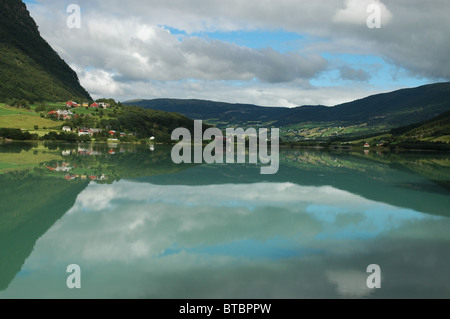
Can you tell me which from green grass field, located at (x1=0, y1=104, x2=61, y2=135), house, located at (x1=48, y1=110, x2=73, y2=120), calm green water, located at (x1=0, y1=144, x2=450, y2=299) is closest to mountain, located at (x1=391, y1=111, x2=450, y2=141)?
calm green water, located at (x1=0, y1=144, x2=450, y2=299)

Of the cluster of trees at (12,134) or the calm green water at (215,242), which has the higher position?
the cluster of trees at (12,134)

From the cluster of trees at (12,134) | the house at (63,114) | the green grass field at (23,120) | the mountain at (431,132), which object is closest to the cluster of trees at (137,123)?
the house at (63,114)

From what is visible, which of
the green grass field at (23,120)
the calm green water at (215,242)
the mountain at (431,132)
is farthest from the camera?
the mountain at (431,132)

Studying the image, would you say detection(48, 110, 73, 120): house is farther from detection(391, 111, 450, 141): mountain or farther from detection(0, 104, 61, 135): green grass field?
detection(391, 111, 450, 141): mountain

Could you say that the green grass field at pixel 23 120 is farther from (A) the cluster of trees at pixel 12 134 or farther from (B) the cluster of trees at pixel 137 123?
(A) the cluster of trees at pixel 12 134

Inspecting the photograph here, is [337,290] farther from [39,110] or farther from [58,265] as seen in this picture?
[39,110]

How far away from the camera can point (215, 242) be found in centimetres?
1080

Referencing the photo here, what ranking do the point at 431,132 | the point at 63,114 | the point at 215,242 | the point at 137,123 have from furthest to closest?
the point at 431,132
the point at 137,123
the point at 63,114
the point at 215,242

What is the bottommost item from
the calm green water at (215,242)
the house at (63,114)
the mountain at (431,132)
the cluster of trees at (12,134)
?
the calm green water at (215,242)

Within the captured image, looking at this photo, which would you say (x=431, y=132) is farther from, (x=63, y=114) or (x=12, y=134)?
(x=12, y=134)

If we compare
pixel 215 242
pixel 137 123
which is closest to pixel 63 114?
pixel 137 123

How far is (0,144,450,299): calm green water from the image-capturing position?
762cm

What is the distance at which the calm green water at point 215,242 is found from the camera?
7.62 m
